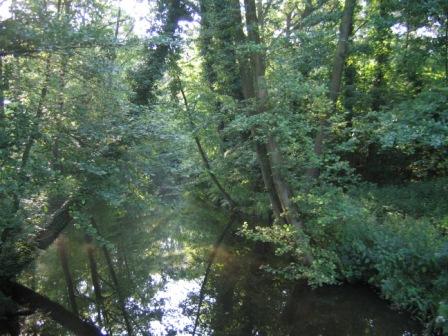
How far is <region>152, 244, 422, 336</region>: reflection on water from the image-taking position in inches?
328

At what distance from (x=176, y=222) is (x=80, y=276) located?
8253 mm

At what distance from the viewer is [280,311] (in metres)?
9.34

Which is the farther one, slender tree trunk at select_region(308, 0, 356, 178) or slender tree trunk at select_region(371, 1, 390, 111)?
slender tree trunk at select_region(371, 1, 390, 111)

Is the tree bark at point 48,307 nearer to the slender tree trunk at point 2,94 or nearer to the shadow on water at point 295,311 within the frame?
the shadow on water at point 295,311

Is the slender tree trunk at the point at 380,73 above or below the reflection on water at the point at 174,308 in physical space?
above

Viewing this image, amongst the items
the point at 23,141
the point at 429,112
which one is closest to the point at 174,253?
the point at 23,141

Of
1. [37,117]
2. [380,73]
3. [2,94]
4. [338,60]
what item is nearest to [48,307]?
[37,117]

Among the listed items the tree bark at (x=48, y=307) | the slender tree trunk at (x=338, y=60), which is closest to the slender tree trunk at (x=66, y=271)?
the tree bark at (x=48, y=307)

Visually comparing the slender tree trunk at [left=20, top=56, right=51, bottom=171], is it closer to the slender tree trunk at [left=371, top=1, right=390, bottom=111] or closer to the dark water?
the dark water

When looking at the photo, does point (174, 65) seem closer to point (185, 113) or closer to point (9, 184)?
point (185, 113)

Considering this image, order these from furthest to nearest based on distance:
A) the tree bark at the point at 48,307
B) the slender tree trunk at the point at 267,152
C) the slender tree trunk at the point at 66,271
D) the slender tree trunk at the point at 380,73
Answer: the slender tree trunk at the point at 380,73, the slender tree trunk at the point at 66,271, the slender tree trunk at the point at 267,152, the tree bark at the point at 48,307

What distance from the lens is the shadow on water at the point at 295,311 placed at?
27.1ft

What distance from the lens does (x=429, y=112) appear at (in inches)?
358

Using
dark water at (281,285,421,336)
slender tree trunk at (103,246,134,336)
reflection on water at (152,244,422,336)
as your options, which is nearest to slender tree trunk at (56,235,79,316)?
slender tree trunk at (103,246,134,336)
